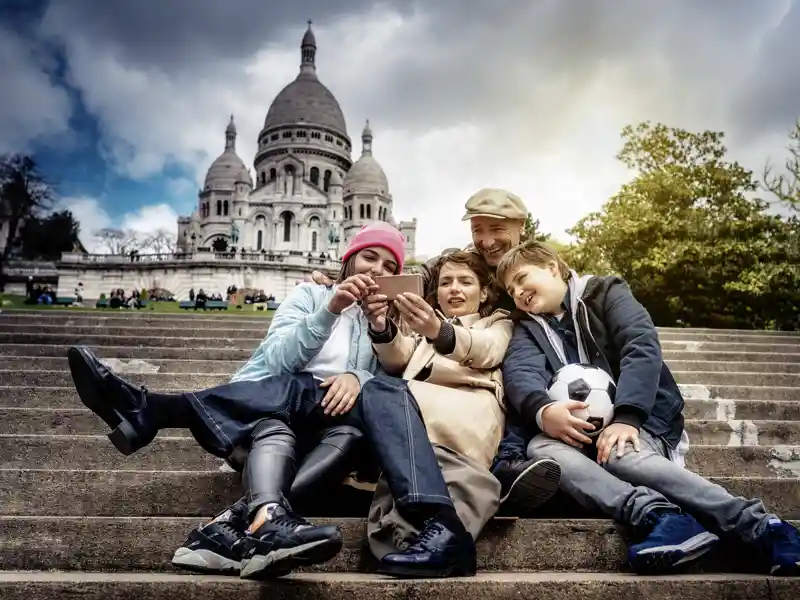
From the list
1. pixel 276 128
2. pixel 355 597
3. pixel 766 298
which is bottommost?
pixel 355 597

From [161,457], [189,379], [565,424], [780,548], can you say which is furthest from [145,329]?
[780,548]

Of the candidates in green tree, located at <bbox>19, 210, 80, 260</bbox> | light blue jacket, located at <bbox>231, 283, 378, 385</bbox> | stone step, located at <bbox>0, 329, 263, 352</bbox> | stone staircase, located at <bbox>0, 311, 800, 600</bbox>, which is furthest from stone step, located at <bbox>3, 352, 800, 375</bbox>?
green tree, located at <bbox>19, 210, 80, 260</bbox>

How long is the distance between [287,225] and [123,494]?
57437mm

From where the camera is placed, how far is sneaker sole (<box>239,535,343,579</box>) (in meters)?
1.94

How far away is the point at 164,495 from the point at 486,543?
1.55 meters

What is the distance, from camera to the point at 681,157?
1934cm

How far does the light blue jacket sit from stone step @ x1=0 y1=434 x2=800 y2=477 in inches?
30.9

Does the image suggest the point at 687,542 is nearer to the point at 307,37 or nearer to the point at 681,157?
the point at 681,157

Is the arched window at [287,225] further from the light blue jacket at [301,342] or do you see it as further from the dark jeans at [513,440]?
the dark jeans at [513,440]

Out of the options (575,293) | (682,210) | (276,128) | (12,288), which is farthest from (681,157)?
(276,128)

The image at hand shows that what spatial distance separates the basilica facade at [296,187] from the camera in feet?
191

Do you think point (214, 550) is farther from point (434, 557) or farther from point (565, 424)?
point (565, 424)

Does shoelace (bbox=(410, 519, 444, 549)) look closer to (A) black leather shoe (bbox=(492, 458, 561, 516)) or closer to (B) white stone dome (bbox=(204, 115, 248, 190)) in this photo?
(A) black leather shoe (bbox=(492, 458, 561, 516))

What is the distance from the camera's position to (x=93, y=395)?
2.41 meters
